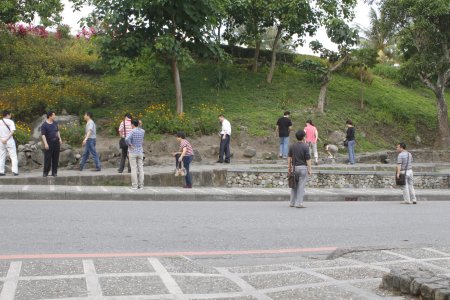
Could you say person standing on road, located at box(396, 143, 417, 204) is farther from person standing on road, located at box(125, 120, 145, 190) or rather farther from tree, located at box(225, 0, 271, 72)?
tree, located at box(225, 0, 271, 72)

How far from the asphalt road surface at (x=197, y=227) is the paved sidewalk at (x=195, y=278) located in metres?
1.00

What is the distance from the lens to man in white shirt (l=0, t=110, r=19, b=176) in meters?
14.8

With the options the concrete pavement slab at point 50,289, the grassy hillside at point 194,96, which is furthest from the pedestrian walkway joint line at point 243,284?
the grassy hillside at point 194,96

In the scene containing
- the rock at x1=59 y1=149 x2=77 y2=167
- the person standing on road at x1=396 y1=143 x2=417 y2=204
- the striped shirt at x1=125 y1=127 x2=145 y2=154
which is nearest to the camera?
the striped shirt at x1=125 y1=127 x2=145 y2=154

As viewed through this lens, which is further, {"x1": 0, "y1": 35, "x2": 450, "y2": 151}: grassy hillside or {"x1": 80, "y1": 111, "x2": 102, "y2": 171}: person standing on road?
{"x1": 0, "y1": 35, "x2": 450, "y2": 151}: grassy hillside

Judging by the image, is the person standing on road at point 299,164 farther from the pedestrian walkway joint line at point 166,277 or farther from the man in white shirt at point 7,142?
the man in white shirt at point 7,142

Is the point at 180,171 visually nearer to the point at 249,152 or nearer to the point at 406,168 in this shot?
the point at 249,152

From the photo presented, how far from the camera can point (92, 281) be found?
18.0ft

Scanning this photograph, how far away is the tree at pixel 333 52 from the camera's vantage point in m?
25.1

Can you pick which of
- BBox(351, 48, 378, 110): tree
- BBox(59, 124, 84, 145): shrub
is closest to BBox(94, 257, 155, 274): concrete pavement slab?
BBox(59, 124, 84, 145): shrub

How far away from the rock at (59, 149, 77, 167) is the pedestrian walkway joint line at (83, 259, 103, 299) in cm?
1105

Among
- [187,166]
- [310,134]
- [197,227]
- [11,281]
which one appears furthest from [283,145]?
[11,281]

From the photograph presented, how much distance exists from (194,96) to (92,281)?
19.1m

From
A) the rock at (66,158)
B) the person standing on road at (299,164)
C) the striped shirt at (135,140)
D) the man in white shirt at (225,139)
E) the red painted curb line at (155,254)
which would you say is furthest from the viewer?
the man in white shirt at (225,139)
